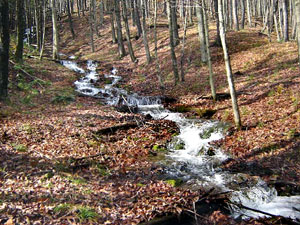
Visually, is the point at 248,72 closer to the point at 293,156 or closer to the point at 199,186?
the point at 293,156

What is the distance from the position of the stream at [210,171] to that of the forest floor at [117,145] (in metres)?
0.45

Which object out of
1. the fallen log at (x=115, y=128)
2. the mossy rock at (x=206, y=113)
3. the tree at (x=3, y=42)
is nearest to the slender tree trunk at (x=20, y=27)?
the tree at (x=3, y=42)

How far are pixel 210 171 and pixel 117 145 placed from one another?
153 inches

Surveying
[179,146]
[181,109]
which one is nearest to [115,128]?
[179,146]

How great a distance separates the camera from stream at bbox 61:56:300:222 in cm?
682

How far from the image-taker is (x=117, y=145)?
10.6 meters

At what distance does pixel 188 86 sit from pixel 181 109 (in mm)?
3514

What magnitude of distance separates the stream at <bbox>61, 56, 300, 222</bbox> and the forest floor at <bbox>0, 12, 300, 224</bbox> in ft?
1.47

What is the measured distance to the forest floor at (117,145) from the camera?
20.7 feet

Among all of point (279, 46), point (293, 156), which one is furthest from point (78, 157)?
point (279, 46)

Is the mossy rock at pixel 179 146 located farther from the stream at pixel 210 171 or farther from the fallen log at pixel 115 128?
the fallen log at pixel 115 128

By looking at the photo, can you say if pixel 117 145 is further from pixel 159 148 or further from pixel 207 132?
pixel 207 132

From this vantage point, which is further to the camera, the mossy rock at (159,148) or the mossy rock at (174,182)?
the mossy rock at (159,148)

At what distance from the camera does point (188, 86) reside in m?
18.4
